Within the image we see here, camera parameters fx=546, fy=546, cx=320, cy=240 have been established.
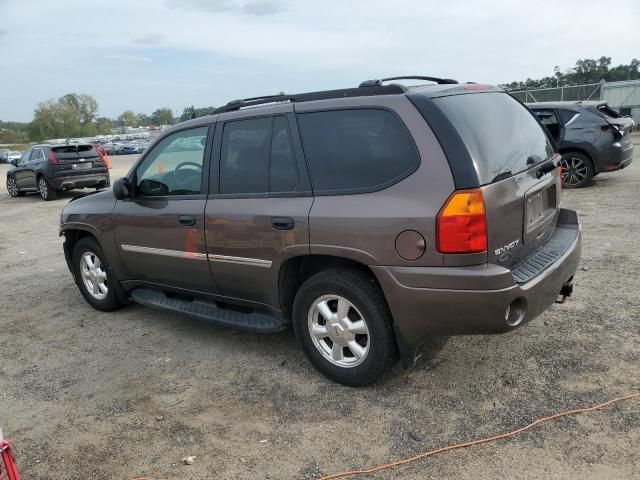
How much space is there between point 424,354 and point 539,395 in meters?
0.85

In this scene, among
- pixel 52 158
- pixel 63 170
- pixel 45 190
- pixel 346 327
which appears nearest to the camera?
pixel 346 327

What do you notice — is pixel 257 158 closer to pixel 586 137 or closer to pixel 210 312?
pixel 210 312

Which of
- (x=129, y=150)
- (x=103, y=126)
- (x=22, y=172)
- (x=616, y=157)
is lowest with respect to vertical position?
(x=129, y=150)

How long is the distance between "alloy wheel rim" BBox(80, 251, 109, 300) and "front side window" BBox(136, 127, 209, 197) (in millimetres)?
1079

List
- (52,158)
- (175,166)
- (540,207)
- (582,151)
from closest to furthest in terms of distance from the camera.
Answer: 1. (540,207)
2. (175,166)
3. (582,151)
4. (52,158)

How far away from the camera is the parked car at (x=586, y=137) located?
9.87 meters

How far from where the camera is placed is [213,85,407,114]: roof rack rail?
3.30 meters

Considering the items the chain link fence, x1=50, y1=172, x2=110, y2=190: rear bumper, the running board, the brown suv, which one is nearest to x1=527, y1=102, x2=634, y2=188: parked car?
the brown suv

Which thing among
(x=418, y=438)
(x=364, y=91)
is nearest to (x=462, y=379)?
(x=418, y=438)

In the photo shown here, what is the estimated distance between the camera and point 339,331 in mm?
3428

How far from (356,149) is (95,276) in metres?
3.21

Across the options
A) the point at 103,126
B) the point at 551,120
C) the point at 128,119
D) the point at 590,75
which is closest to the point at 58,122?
the point at 103,126

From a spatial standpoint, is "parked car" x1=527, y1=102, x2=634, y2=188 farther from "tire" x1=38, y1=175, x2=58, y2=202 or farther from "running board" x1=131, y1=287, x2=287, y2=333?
"tire" x1=38, y1=175, x2=58, y2=202

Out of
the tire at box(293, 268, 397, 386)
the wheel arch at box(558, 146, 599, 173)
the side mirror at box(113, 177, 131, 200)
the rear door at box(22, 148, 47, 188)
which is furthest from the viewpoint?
the rear door at box(22, 148, 47, 188)
